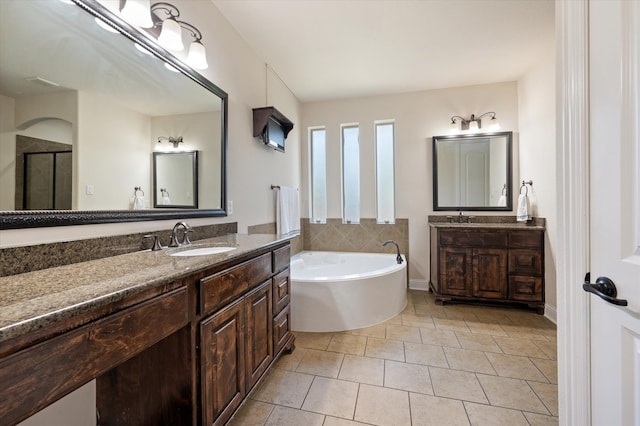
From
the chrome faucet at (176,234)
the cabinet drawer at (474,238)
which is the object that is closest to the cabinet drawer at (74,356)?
the chrome faucet at (176,234)

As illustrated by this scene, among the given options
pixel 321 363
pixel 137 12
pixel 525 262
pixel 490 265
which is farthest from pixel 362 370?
pixel 137 12

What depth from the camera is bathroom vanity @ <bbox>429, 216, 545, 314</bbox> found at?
2715mm

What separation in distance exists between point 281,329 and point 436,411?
1.03 meters

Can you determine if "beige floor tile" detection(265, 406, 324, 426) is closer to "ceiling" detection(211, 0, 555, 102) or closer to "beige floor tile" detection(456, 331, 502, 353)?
"beige floor tile" detection(456, 331, 502, 353)

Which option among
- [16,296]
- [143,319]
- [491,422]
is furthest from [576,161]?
[16,296]

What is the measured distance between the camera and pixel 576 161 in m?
0.91

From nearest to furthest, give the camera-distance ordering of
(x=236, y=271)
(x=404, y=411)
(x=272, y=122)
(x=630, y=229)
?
(x=630, y=229) < (x=236, y=271) < (x=404, y=411) < (x=272, y=122)

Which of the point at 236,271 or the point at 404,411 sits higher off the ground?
the point at 236,271

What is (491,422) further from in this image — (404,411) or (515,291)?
(515,291)

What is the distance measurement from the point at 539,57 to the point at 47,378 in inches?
159

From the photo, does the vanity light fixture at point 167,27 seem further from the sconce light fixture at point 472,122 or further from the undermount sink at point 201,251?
the sconce light fixture at point 472,122

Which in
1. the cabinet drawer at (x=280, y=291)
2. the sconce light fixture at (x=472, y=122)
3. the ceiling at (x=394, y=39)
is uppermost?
the ceiling at (x=394, y=39)

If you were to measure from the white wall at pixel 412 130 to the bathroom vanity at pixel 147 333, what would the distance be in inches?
90.2

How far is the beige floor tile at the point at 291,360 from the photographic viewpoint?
188 cm
